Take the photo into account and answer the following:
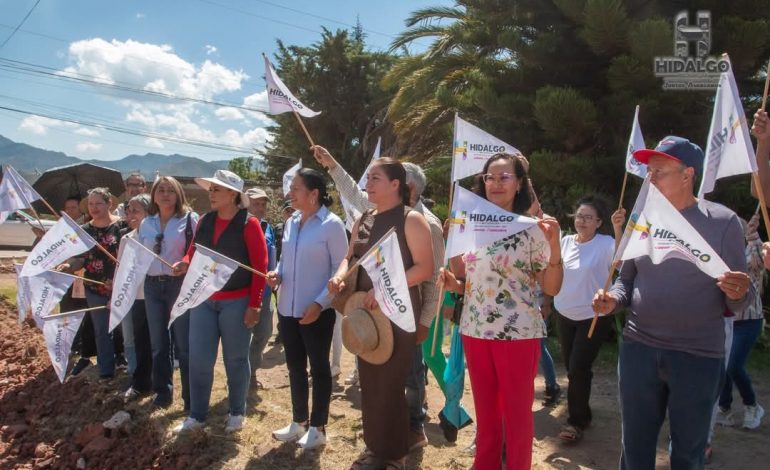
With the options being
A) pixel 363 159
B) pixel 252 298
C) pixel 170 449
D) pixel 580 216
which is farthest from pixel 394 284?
pixel 363 159

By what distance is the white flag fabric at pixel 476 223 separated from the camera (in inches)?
120

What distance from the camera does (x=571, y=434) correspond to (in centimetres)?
458

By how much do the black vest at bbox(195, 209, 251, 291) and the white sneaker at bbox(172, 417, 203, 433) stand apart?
3.69ft

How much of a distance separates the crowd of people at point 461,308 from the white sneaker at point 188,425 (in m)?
0.01

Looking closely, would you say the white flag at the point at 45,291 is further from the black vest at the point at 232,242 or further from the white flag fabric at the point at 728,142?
the white flag fabric at the point at 728,142

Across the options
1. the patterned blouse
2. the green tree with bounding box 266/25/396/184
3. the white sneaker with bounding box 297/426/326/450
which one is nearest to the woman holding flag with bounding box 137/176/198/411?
the white sneaker with bounding box 297/426/326/450

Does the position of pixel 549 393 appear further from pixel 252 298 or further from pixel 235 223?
pixel 235 223

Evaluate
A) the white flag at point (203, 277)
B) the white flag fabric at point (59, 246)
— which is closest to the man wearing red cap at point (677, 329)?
the white flag at point (203, 277)

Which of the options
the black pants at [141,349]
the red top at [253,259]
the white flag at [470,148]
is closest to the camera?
the white flag at [470,148]

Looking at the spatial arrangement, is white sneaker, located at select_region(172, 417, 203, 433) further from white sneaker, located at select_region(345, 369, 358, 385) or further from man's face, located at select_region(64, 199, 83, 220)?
man's face, located at select_region(64, 199, 83, 220)

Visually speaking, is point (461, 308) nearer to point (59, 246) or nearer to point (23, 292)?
point (59, 246)

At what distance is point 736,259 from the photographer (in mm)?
2607

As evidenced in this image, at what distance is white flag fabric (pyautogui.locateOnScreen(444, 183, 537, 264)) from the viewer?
3.05 m

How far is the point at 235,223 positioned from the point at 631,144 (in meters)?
3.34
